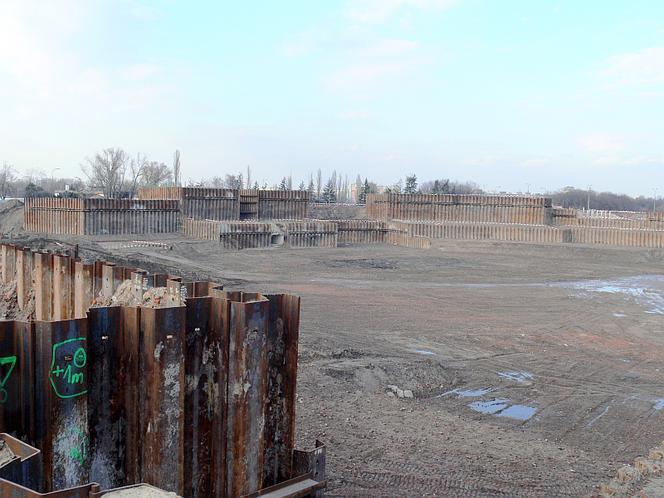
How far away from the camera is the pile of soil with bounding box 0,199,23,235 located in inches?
1780

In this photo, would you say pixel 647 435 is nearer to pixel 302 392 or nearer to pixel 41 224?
pixel 302 392

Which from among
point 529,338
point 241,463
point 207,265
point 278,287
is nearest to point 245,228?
point 207,265

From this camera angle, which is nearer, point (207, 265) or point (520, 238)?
point (207, 265)

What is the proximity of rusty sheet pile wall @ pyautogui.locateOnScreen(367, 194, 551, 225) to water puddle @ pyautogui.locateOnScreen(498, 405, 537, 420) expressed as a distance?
46838 millimetres

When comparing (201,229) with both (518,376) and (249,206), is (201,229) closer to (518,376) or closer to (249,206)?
(249,206)

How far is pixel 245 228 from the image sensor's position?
4312 cm

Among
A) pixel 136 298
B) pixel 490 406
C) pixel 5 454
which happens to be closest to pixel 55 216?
pixel 490 406

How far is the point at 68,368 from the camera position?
459 centimetres

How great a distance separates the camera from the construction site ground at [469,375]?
858 centimetres

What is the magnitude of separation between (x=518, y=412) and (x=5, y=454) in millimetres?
9505

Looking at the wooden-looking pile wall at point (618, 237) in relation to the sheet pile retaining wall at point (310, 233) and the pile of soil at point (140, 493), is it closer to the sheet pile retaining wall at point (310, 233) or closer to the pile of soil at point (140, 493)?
the sheet pile retaining wall at point (310, 233)

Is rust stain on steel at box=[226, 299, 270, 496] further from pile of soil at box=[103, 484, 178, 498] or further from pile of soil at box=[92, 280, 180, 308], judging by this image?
pile of soil at box=[103, 484, 178, 498]

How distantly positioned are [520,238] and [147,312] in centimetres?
4928

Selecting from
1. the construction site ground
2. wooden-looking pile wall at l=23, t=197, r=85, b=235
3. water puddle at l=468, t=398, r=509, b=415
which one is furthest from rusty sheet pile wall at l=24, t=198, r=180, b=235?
water puddle at l=468, t=398, r=509, b=415
